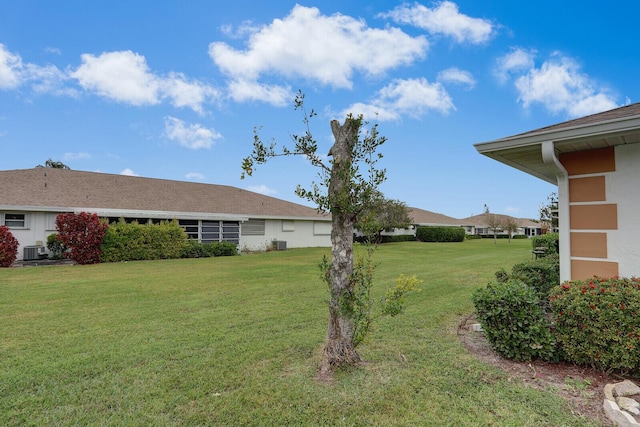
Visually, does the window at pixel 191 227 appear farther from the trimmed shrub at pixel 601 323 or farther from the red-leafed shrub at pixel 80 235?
the trimmed shrub at pixel 601 323

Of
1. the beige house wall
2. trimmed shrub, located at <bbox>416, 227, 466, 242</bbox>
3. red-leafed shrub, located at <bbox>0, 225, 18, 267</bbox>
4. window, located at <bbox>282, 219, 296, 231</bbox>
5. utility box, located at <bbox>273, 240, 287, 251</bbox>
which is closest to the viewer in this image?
the beige house wall

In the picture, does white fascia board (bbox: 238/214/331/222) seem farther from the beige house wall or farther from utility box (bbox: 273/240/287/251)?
the beige house wall

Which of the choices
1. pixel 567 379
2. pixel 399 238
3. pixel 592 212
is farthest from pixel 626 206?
pixel 399 238

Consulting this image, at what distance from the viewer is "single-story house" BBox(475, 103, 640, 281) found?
4047 mm

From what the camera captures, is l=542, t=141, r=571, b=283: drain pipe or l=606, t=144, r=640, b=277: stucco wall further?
l=542, t=141, r=571, b=283: drain pipe

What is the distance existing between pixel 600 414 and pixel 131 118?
21.0m

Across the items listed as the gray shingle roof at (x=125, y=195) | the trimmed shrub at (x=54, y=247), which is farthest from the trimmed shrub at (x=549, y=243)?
the trimmed shrub at (x=54, y=247)

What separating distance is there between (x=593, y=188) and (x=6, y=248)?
18.7 metres

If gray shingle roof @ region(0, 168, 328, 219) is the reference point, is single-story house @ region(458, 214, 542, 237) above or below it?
below

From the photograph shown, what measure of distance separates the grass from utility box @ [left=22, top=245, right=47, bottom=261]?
10.4 meters

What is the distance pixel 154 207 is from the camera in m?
19.7

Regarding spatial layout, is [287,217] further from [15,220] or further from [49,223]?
[15,220]

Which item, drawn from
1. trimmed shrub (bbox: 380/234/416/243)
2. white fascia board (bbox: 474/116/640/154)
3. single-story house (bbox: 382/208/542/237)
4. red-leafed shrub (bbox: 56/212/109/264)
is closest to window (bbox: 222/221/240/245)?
red-leafed shrub (bbox: 56/212/109/264)

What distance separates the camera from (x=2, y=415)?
2957 mm
